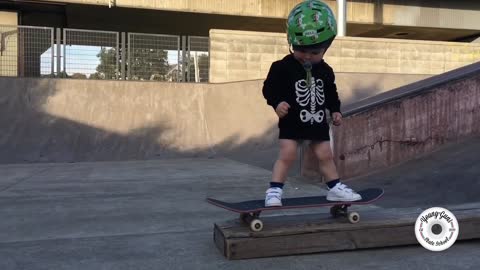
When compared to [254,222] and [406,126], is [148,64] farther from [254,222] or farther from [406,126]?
[254,222]

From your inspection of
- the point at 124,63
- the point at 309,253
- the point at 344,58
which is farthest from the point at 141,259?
the point at 344,58

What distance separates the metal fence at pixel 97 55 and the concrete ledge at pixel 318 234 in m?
12.7

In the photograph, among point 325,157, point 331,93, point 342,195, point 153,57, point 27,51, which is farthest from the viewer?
point 153,57

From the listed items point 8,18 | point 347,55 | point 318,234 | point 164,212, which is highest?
point 8,18

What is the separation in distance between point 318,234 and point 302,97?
43.5 inches

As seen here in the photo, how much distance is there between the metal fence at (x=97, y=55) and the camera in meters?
15.6

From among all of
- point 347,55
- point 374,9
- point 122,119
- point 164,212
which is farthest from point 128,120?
point 374,9

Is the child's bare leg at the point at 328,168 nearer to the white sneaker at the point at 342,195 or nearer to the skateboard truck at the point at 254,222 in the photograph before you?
the white sneaker at the point at 342,195

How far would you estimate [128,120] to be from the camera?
49.2ft

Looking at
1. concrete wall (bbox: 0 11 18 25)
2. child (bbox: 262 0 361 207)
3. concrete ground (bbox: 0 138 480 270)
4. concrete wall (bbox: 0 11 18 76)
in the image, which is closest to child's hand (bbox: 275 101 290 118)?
child (bbox: 262 0 361 207)

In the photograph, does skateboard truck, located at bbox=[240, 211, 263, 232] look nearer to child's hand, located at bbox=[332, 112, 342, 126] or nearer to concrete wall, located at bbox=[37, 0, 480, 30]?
child's hand, located at bbox=[332, 112, 342, 126]

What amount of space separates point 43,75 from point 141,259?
13240mm

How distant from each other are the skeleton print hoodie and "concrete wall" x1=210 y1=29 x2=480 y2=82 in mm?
12169

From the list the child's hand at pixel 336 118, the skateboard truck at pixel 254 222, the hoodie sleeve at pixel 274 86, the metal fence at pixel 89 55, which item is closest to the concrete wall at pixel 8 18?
the metal fence at pixel 89 55
